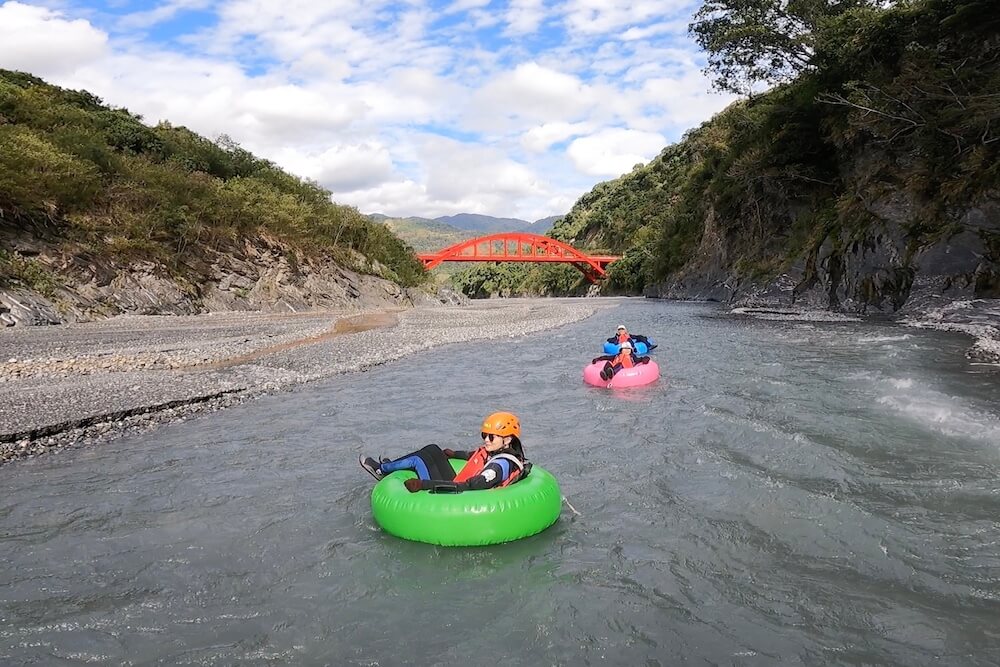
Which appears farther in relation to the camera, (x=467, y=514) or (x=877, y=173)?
(x=877, y=173)

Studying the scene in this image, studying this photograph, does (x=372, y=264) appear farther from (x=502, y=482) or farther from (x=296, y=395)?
(x=502, y=482)

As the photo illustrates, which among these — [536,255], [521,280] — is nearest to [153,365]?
[536,255]

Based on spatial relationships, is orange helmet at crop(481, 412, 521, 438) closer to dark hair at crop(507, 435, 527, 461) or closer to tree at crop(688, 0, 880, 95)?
dark hair at crop(507, 435, 527, 461)

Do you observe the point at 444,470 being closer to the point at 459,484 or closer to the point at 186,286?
the point at 459,484

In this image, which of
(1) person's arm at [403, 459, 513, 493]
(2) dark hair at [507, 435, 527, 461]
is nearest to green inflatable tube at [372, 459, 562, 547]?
(1) person's arm at [403, 459, 513, 493]

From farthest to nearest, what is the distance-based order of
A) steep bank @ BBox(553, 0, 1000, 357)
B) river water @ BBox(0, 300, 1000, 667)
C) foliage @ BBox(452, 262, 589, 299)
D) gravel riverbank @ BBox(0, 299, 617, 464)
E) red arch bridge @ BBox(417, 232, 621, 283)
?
1. foliage @ BBox(452, 262, 589, 299)
2. red arch bridge @ BBox(417, 232, 621, 283)
3. steep bank @ BBox(553, 0, 1000, 357)
4. gravel riverbank @ BBox(0, 299, 617, 464)
5. river water @ BBox(0, 300, 1000, 667)

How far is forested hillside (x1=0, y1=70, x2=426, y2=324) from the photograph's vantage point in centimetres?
2112

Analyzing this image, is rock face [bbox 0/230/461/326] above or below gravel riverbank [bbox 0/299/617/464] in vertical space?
above

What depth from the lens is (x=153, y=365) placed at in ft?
42.0

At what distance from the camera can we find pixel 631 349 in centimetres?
1348

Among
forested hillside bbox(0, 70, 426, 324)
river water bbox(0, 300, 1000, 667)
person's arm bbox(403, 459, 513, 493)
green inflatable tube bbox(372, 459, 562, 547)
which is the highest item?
forested hillside bbox(0, 70, 426, 324)

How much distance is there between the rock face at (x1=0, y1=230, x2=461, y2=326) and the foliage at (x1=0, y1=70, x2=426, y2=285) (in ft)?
2.45

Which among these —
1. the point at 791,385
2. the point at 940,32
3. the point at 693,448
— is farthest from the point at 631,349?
the point at 940,32

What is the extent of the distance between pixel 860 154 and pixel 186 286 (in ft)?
100
